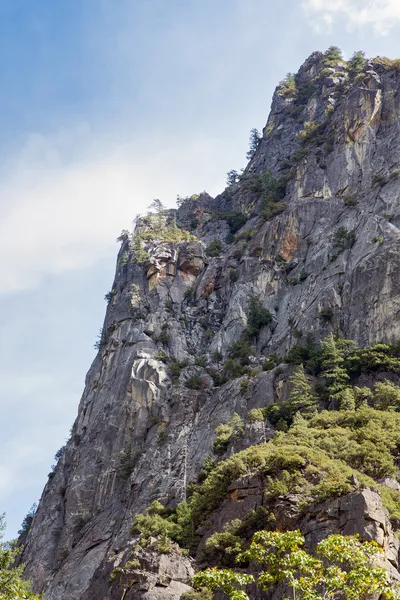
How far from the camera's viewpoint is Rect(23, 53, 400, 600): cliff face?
46.5 metres

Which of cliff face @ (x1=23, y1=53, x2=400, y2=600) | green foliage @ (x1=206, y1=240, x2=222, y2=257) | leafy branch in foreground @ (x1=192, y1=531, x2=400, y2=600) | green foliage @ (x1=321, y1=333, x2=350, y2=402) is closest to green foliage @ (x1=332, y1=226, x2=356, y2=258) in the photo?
cliff face @ (x1=23, y1=53, x2=400, y2=600)

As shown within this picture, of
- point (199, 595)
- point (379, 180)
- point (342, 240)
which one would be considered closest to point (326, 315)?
point (342, 240)

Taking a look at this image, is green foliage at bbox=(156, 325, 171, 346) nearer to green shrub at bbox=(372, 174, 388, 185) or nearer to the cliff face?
the cliff face

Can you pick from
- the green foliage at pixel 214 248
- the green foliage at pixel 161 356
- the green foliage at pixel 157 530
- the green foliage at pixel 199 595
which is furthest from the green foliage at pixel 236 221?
the green foliage at pixel 199 595

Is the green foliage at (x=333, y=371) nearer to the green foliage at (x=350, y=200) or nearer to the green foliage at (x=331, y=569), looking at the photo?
the green foliage at (x=350, y=200)

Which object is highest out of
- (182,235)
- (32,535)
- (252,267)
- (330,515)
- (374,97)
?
(374,97)

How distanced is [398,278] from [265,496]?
2353 centimetres

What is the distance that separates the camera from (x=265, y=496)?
30672mm

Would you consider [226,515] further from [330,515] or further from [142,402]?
[142,402]

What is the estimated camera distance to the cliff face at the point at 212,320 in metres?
46.5

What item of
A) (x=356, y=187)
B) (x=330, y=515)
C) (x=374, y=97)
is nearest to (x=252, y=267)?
(x=356, y=187)

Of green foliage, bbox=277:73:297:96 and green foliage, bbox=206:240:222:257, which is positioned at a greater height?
green foliage, bbox=277:73:297:96

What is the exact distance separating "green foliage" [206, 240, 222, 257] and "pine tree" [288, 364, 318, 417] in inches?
1155

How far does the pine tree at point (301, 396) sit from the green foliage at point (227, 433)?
3.41m
